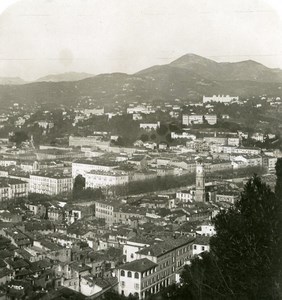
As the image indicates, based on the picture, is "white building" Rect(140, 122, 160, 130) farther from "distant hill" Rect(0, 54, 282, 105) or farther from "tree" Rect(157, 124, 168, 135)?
"distant hill" Rect(0, 54, 282, 105)

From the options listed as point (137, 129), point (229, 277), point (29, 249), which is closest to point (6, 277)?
point (29, 249)

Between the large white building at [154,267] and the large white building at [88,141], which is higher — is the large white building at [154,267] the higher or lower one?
the lower one

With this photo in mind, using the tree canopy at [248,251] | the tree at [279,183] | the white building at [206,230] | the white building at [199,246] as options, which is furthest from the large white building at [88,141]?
the tree canopy at [248,251]

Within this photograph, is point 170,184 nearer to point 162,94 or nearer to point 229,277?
point 229,277

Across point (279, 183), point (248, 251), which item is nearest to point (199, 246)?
point (279, 183)

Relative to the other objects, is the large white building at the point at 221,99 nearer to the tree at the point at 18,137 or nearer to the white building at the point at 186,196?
the tree at the point at 18,137

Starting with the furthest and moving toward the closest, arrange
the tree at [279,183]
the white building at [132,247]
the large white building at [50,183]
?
the large white building at [50,183] → the white building at [132,247] → the tree at [279,183]
